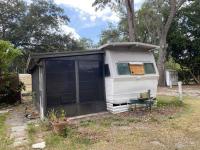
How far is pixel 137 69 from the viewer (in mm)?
11008

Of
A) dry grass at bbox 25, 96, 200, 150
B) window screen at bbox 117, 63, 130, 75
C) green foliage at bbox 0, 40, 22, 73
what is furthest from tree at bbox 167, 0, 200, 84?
dry grass at bbox 25, 96, 200, 150

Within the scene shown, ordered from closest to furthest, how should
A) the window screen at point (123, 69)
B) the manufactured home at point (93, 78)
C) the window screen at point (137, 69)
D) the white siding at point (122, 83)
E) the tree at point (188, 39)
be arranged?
the manufactured home at point (93, 78), the white siding at point (122, 83), the window screen at point (123, 69), the window screen at point (137, 69), the tree at point (188, 39)

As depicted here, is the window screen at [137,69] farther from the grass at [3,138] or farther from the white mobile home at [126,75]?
the grass at [3,138]

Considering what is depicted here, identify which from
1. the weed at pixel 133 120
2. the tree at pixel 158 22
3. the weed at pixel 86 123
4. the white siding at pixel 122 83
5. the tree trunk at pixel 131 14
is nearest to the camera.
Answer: the weed at pixel 86 123

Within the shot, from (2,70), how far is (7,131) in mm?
7641

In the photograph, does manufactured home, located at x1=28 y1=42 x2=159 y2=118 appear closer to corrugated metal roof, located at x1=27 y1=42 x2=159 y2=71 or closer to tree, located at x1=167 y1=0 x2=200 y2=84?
corrugated metal roof, located at x1=27 y1=42 x2=159 y2=71

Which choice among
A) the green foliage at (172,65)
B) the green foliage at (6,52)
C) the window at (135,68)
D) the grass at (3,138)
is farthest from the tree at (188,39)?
the grass at (3,138)

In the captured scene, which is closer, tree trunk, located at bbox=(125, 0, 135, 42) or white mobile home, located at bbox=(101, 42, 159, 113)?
white mobile home, located at bbox=(101, 42, 159, 113)

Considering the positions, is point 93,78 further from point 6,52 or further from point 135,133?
point 6,52

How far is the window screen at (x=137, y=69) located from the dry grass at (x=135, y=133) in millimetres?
1590

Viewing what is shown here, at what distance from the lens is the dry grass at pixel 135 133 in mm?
6324

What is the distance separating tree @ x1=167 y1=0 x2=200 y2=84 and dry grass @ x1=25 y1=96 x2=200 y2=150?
14606mm

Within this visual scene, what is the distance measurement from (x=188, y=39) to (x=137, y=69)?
14.4m

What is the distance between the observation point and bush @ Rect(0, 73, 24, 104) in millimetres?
15266
